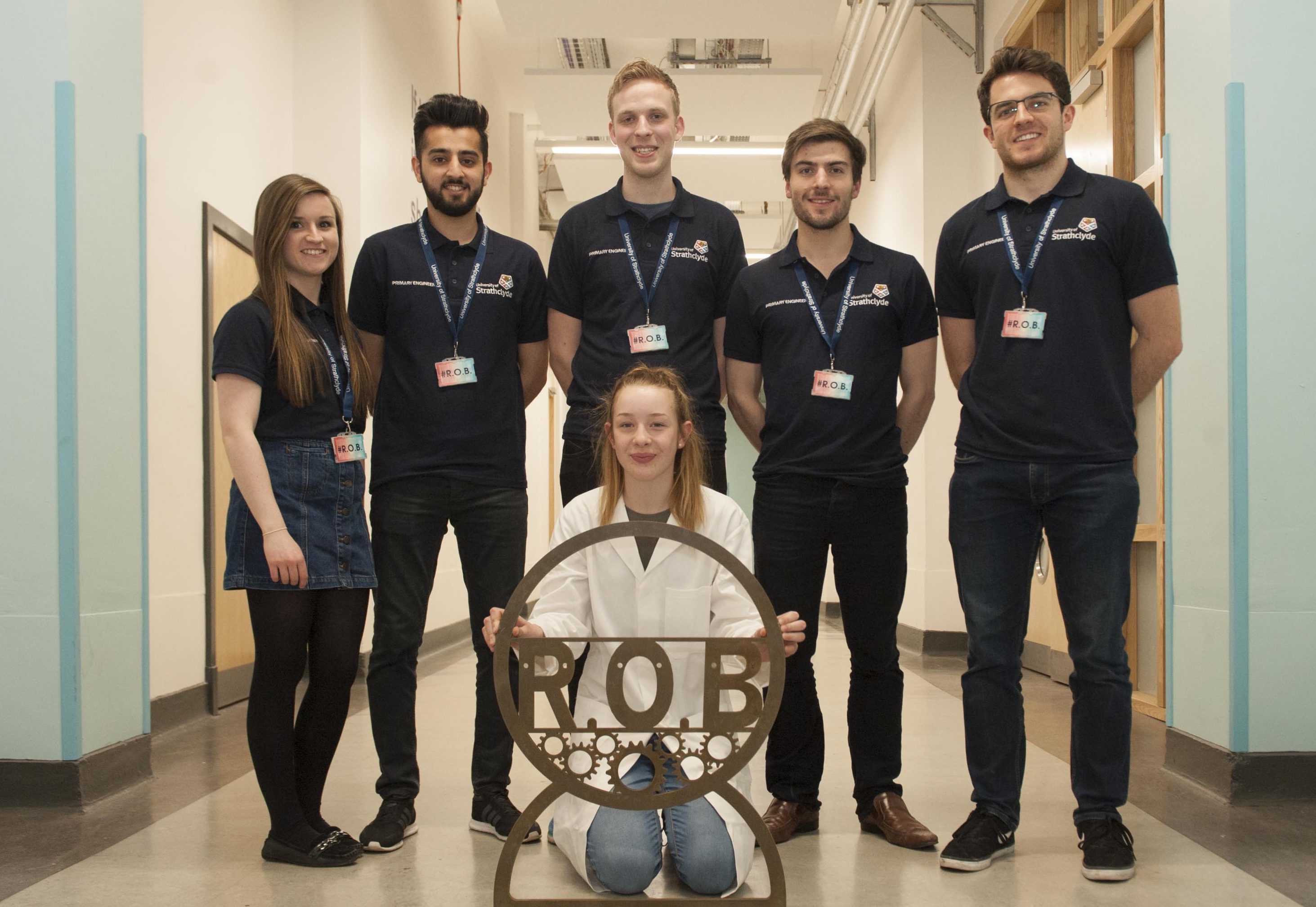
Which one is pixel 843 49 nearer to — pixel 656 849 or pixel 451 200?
pixel 451 200

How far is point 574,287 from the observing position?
2615mm

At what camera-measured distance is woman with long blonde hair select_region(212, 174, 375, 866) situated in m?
2.21

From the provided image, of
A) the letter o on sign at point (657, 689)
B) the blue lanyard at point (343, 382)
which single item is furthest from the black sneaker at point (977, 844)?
the blue lanyard at point (343, 382)

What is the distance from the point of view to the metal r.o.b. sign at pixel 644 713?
1.73 metres

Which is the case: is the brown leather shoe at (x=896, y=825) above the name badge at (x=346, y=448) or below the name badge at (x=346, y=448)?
below

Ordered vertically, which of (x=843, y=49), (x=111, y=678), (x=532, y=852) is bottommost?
(x=532, y=852)

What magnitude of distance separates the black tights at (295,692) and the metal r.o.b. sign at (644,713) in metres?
0.65

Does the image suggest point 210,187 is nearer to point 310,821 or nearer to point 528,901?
point 310,821

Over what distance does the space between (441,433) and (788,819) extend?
119 cm

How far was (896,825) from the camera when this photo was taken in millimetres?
2428

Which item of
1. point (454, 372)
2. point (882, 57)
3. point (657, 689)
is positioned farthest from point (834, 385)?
point (882, 57)

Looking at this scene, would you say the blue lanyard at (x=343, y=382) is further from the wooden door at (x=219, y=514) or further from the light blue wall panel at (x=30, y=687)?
the wooden door at (x=219, y=514)

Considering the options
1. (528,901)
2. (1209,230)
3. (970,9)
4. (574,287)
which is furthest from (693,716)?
(970,9)

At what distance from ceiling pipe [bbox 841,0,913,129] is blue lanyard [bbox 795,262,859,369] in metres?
3.53
